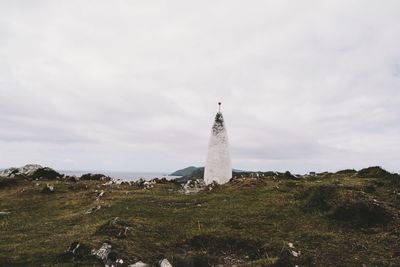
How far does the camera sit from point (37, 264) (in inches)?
659

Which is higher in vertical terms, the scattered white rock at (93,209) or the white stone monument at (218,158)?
the white stone monument at (218,158)

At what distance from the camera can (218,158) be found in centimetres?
4306

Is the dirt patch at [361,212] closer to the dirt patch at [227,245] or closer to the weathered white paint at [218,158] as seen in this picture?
the dirt patch at [227,245]

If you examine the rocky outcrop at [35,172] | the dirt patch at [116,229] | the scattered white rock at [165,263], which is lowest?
the scattered white rock at [165,263]

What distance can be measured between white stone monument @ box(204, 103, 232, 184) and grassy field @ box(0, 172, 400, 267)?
8.96m

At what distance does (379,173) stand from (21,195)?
106 feet

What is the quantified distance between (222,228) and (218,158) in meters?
21.2

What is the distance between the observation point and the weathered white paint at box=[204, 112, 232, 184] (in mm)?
43156

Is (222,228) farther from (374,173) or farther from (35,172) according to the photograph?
(35,172)

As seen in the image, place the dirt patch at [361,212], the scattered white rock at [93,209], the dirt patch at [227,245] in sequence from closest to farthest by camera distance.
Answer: the dirt patch at [227,245] < the dirt patch at [361,212] < the scattered white rock at [93,209]

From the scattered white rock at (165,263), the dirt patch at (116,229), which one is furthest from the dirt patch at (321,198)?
the scattered white rock at (165,263)

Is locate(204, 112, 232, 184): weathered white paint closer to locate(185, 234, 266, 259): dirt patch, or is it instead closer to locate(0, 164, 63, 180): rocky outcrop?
locate(0, 164, 63, 180): rocky outcrop

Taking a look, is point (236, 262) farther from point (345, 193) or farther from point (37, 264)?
point (345, 193)

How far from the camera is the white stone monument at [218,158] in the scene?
142ft
